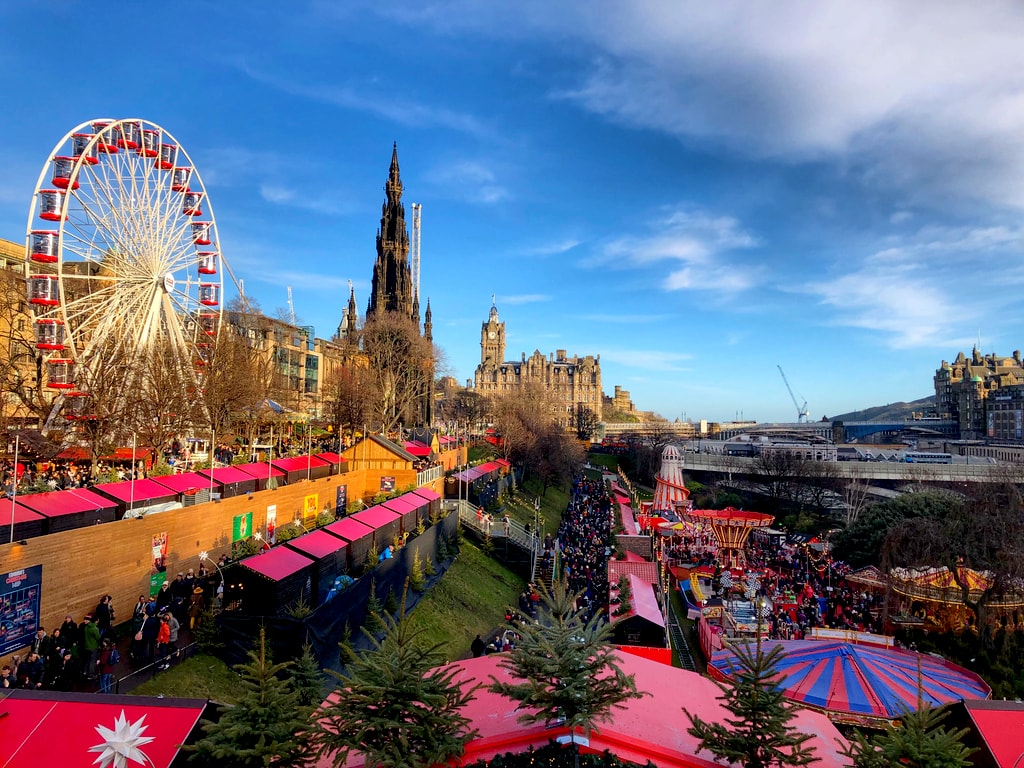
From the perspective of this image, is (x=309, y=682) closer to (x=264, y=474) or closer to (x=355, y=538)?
(x=355, y=538)

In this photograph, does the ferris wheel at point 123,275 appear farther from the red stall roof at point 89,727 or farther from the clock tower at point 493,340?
the clock tower at point 493,340

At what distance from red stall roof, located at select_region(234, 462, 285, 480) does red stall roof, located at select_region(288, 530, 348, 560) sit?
8572 millimetres

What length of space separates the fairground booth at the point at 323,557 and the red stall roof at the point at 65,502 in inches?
212

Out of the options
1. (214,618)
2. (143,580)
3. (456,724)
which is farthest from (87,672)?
(456,724)

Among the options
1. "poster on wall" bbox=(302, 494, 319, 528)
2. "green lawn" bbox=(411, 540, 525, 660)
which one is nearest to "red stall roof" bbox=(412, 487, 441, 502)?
"green lawn" bbox=(411, 540, 525, 660)

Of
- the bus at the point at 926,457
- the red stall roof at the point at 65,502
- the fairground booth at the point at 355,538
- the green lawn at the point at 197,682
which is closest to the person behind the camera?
the green lawn at the point at 197,682

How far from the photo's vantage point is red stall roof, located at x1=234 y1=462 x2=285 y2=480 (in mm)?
25812

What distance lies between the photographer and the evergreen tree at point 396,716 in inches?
293

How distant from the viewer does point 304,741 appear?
758 cm

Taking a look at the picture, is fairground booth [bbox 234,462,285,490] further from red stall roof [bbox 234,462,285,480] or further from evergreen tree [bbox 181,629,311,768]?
evergreen tree [bbox 181,629,311,768]

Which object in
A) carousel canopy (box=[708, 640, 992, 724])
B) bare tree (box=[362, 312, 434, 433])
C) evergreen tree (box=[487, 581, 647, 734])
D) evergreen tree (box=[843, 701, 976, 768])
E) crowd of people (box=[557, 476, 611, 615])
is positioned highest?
bare tree (box=[362, 312, 434, 433])

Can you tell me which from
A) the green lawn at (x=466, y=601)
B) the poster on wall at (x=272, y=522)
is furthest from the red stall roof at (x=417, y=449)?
the poster on wall at (x=272, y=522)

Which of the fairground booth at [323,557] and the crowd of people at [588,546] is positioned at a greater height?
the fairground booth at [323,557]

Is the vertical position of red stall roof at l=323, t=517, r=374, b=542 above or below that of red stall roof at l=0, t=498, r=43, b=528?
below
